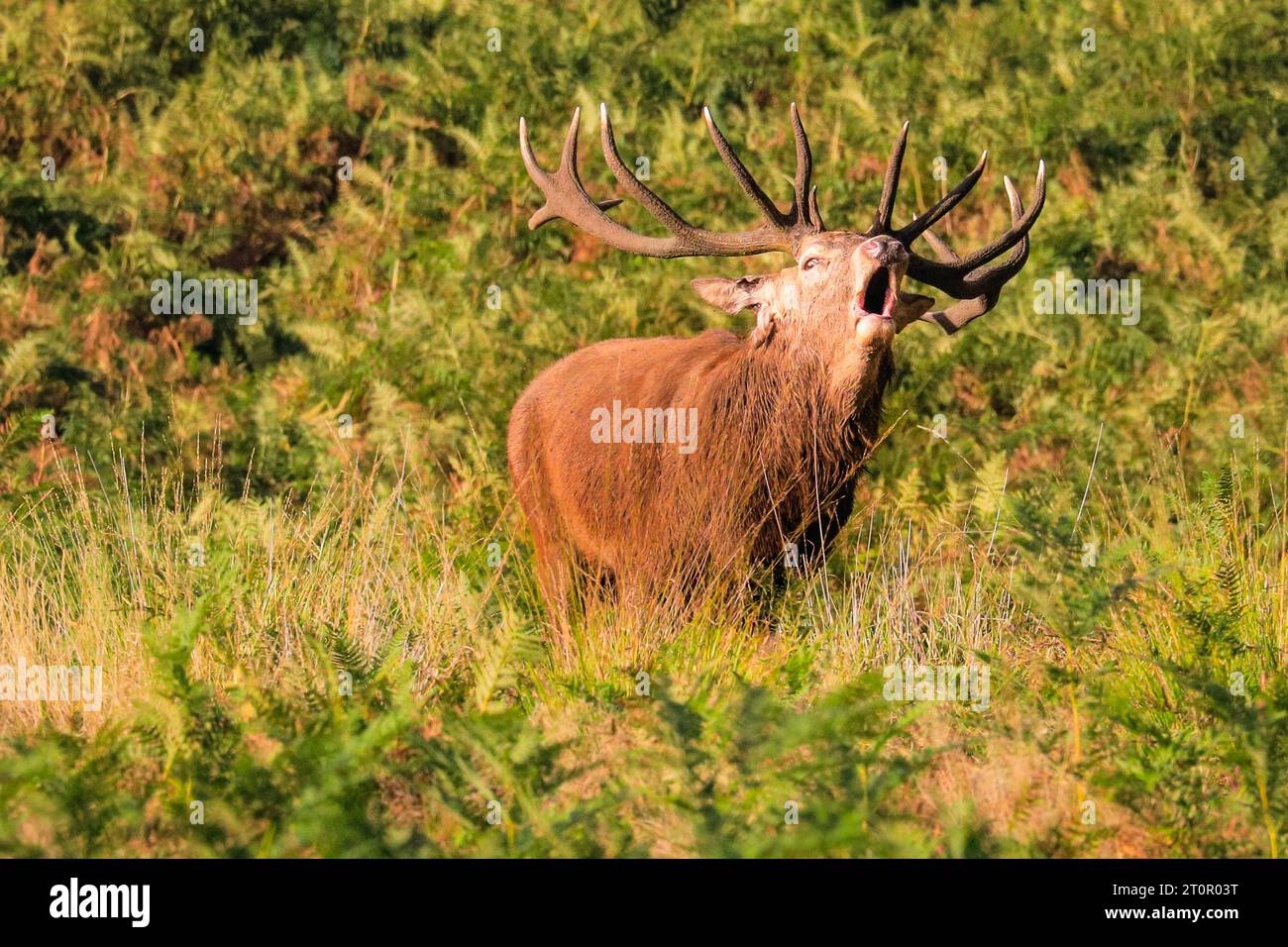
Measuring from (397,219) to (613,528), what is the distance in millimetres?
4770

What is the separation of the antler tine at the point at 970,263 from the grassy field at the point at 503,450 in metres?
0.69

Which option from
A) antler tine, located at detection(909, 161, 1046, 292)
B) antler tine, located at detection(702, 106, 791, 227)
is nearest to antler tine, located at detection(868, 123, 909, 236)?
antler tine, located at detection(702, 106, 791, 227)

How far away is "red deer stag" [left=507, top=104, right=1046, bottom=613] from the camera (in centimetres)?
711

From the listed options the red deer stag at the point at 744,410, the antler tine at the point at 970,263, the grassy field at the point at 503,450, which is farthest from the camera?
the antler tine at the point at 970,263

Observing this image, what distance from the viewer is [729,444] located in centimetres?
736

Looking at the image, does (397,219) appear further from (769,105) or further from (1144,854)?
(1144,854)

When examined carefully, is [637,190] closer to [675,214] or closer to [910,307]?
[675,214]

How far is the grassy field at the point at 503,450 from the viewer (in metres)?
4.98

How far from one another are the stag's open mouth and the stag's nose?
0.11ft

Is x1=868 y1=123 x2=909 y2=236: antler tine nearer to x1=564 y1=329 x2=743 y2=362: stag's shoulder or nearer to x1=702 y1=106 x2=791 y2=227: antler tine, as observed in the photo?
x1=702 y1=106 x2=791 y2=227: antler tine

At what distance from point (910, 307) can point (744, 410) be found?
2.82 ft

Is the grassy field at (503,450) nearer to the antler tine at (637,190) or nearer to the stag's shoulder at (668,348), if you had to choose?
the stag's shoulder at (668,348)

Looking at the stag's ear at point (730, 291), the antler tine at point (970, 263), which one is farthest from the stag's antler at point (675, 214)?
the antler tine at point (970, 263)
